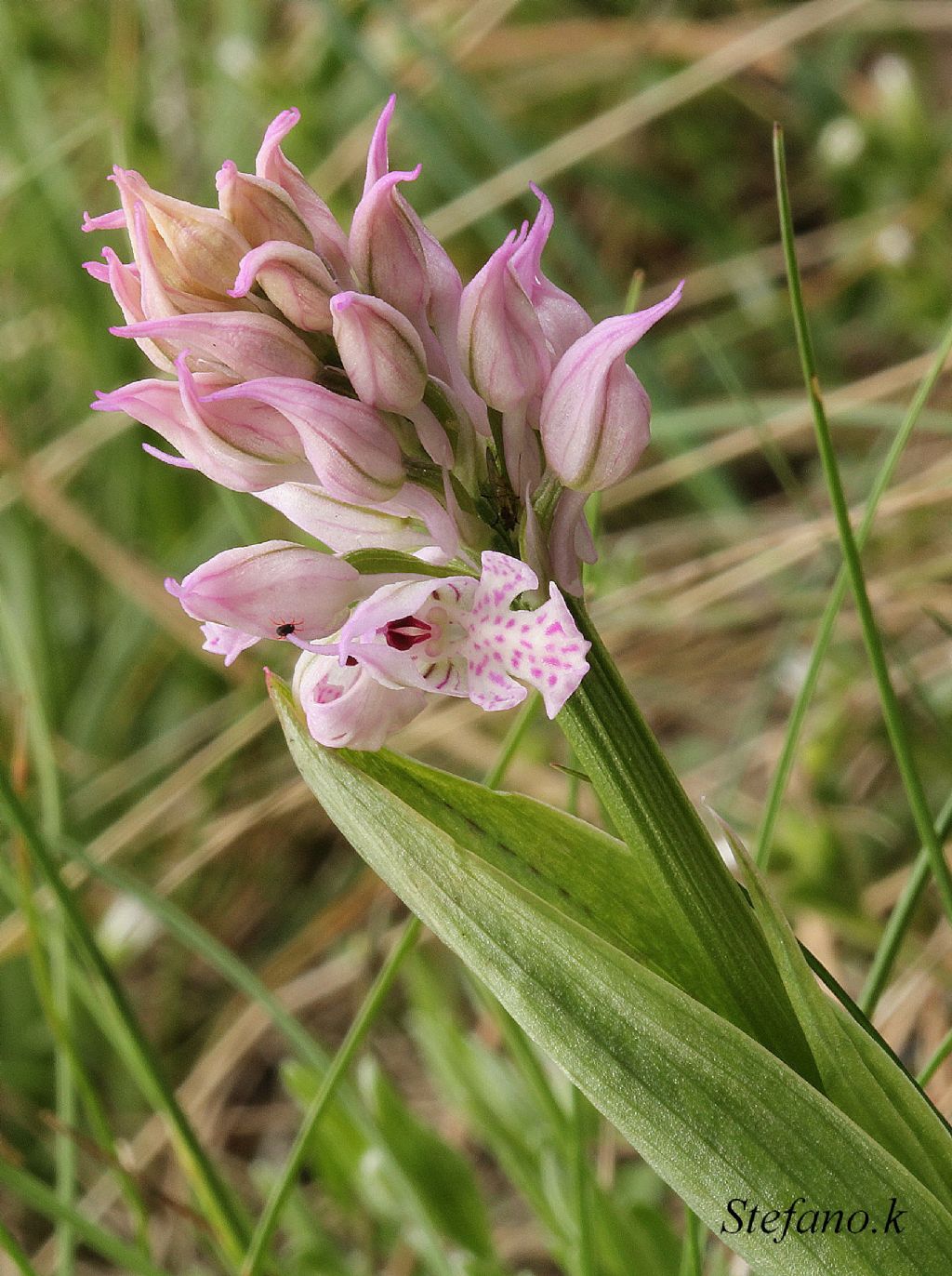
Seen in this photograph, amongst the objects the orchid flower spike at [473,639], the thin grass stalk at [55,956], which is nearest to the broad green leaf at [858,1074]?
the orchid flower spike at [473,639]

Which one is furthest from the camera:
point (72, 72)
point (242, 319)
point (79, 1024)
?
point (72, 72)

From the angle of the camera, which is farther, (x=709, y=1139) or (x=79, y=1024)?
(x=79, y=1024)

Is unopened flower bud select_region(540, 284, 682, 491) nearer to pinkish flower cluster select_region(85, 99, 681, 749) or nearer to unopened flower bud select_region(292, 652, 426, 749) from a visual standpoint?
pinkish flower cluster select_region(85, 99, 681, 749)

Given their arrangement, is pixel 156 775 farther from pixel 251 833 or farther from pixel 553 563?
pixel 553 563

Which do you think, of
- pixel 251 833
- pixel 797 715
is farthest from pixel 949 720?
pixel 251 833

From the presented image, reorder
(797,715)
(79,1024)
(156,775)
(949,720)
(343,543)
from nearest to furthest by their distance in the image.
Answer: (343,543) < (797,715) < (949,720) < (79,1024) < (156,775)

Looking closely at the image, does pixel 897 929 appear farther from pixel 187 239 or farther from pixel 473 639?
pixel 187 239

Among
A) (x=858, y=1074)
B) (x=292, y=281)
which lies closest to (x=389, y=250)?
(x=292, y=281)
